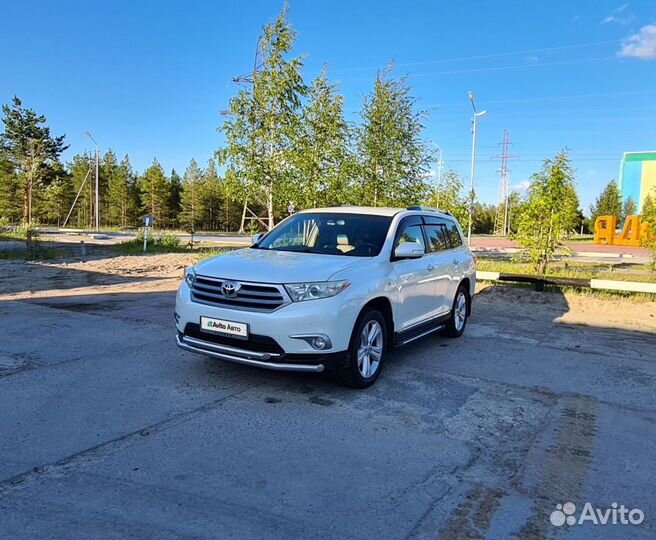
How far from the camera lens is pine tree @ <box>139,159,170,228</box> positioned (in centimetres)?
6756

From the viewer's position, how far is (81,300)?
9.87 metres

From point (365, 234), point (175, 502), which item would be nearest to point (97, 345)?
point (365, 234)

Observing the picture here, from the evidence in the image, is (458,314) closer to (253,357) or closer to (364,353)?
(364,353)

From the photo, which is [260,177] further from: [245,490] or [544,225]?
[245,490]

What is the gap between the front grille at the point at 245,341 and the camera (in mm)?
4715

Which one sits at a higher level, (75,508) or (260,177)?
(260,177)

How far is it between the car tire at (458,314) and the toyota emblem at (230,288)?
3704mm

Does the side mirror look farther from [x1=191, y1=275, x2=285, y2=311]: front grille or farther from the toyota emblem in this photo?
the toyota emblem

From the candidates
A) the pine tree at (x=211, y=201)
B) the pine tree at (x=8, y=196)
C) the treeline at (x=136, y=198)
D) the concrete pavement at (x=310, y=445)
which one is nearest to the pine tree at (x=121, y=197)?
the treeline at (x=136, y=198)

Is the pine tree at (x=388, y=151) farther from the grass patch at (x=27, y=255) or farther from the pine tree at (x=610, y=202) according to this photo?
the pine tree at (x=610, y=202)

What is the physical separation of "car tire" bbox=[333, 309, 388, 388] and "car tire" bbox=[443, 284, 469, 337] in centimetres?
234

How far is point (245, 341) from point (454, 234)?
4252 millimetres

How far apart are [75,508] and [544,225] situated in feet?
42.1

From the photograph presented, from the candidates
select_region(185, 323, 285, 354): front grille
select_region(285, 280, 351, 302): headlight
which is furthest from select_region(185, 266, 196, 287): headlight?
select_region(285, 280, 351, 302): headlight
